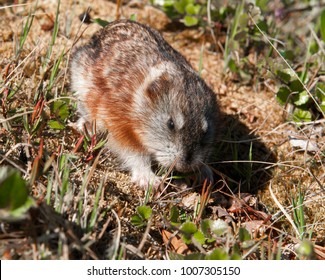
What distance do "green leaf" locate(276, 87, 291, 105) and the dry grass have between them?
118mm

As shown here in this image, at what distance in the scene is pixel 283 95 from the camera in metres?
5.94

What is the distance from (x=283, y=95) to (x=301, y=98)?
22 cm

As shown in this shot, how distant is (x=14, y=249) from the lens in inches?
130

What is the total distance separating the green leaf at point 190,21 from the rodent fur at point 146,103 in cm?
129

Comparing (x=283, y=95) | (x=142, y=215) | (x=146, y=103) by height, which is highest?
(x=146, y=103)

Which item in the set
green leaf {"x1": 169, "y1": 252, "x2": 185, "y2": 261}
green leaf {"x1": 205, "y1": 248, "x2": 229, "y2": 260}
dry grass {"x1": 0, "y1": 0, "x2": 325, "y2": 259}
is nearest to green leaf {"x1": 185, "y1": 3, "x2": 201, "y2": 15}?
dry grass {"x1": 0, "y1": 0, "x2": 325, "y2": 259}

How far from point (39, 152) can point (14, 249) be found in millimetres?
927

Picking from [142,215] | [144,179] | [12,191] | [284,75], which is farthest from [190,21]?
[12,191]

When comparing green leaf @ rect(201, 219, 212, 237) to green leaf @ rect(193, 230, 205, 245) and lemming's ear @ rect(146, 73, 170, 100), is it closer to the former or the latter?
green leaf @ rect(193, 230, 205, 245)

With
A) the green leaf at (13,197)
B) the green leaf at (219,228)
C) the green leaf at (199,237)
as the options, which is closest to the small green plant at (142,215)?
the green leaf at (199,237)

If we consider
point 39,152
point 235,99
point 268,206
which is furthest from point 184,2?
point 39,152

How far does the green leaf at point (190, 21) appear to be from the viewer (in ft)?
22.4

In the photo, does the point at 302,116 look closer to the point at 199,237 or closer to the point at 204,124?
the point at 204,124

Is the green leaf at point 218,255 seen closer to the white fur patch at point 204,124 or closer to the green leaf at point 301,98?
the white fur patch at point 204,124
